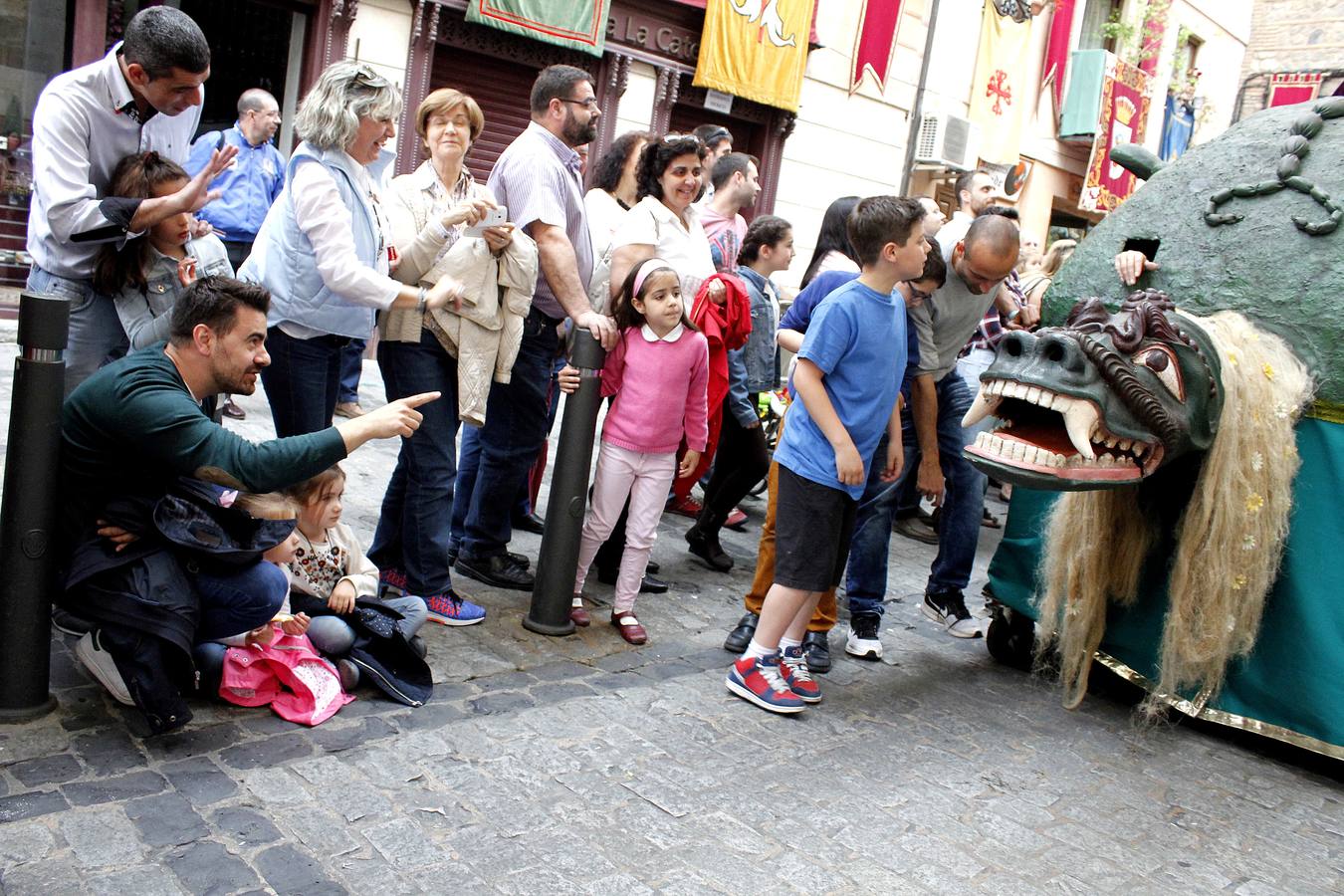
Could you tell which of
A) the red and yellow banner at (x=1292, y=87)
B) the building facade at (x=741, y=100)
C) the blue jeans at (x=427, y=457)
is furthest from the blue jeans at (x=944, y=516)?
the red and yellow banner at (x=1292, y=87)

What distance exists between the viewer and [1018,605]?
4.62 m

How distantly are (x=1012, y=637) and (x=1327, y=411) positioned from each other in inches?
57.8

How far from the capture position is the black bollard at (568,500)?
4332 mm

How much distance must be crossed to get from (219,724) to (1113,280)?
10.9 feet

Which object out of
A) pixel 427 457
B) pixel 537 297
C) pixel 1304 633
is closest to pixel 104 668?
pixel 427 457

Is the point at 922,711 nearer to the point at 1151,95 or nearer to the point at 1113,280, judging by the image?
the point at 1113,280

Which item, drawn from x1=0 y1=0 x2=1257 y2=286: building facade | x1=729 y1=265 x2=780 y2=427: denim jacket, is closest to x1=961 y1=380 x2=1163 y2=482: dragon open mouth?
x1=729 y1=265 x2=780 y2=427: denim jacket

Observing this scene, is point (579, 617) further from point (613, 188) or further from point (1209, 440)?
point (1209, 440)

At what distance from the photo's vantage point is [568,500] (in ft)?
14.4

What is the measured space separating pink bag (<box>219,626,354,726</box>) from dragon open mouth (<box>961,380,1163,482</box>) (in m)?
2.08

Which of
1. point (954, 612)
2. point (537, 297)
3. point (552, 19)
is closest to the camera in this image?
point (537, 297)

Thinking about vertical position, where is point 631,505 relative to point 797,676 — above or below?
above

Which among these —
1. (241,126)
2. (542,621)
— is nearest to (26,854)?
(542,621)

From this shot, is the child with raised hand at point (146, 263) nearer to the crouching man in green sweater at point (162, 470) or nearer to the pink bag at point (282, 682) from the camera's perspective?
A: the crouching man in green sweater at point (162, 470)
